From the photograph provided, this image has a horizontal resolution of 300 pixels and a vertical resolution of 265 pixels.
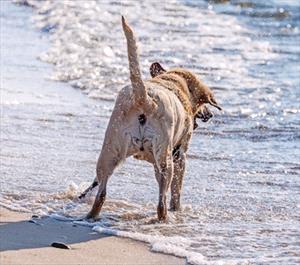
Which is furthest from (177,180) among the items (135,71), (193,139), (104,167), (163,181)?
(193,139)

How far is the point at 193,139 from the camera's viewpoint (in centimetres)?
1054

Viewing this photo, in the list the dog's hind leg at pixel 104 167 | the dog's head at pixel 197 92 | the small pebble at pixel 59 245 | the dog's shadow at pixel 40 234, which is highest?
the dog's head at pixel 197 92

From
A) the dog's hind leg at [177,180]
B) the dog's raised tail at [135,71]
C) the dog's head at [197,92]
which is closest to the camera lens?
the dog's raised tail at [135,71]

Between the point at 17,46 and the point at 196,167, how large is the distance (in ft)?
21.2

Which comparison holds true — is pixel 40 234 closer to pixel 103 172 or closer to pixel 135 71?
pixel 103 172

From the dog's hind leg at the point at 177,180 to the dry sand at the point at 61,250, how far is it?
3.15 ft

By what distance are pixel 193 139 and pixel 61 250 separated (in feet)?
14.0

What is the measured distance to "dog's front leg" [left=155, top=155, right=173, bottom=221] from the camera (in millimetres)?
7492

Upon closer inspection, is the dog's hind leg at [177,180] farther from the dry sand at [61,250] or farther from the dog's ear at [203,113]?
the dry sand at [61,250]

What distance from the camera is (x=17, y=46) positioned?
15281mm

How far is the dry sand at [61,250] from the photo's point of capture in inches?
242

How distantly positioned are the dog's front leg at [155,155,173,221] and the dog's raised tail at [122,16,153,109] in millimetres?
503

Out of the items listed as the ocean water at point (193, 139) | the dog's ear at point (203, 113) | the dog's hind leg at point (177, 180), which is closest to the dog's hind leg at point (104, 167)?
the ocean water at point (193, 139)

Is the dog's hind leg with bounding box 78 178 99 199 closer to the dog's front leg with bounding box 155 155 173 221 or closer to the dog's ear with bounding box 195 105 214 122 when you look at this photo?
the dog's front leg with bounding box 155 155 173 221
